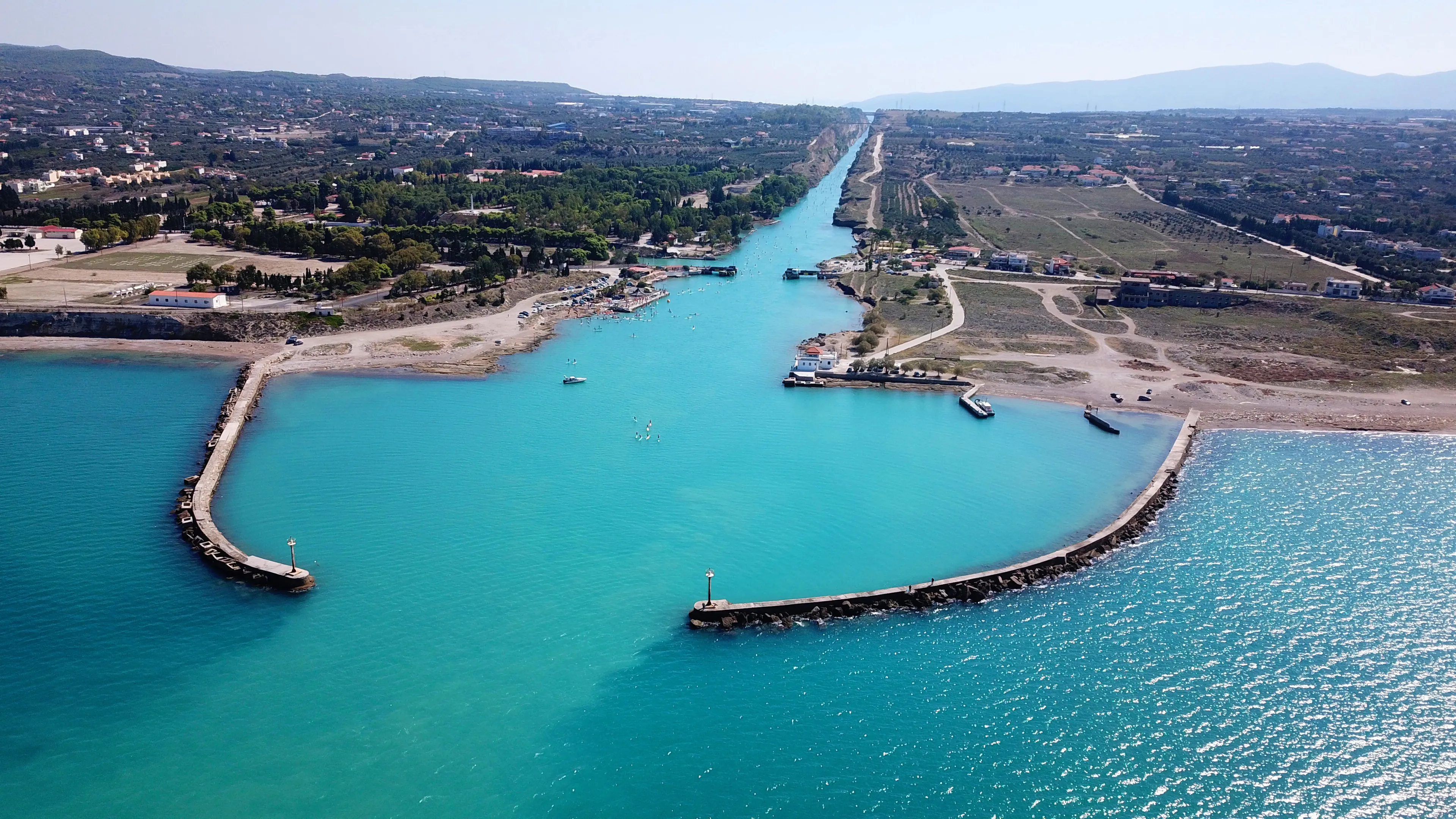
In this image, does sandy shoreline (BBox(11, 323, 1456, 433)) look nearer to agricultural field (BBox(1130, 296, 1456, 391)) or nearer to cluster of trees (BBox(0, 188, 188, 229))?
agricultural field (BBox(1130, 296, 1456, 391))

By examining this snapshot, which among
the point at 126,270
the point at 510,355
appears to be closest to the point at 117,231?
the point at 126,270

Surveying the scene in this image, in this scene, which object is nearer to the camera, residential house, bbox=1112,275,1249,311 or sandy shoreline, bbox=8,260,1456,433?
sandy shoreline, bbox=8,260,1456,433

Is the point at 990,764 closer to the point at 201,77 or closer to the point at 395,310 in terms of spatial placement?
the point at 395,310

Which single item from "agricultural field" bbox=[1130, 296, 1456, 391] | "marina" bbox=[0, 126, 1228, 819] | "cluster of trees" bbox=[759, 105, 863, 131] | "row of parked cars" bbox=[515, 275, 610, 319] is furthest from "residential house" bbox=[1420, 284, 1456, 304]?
"cluster of trees" bbox=[759, 105, 863, 131]

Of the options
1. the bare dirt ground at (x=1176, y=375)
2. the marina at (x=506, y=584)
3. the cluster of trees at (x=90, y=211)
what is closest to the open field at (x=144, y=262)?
the cluster of trees at (x=90, y=211)

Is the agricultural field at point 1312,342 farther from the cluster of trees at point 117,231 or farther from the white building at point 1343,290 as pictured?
the cluster of trees at point 117,231
